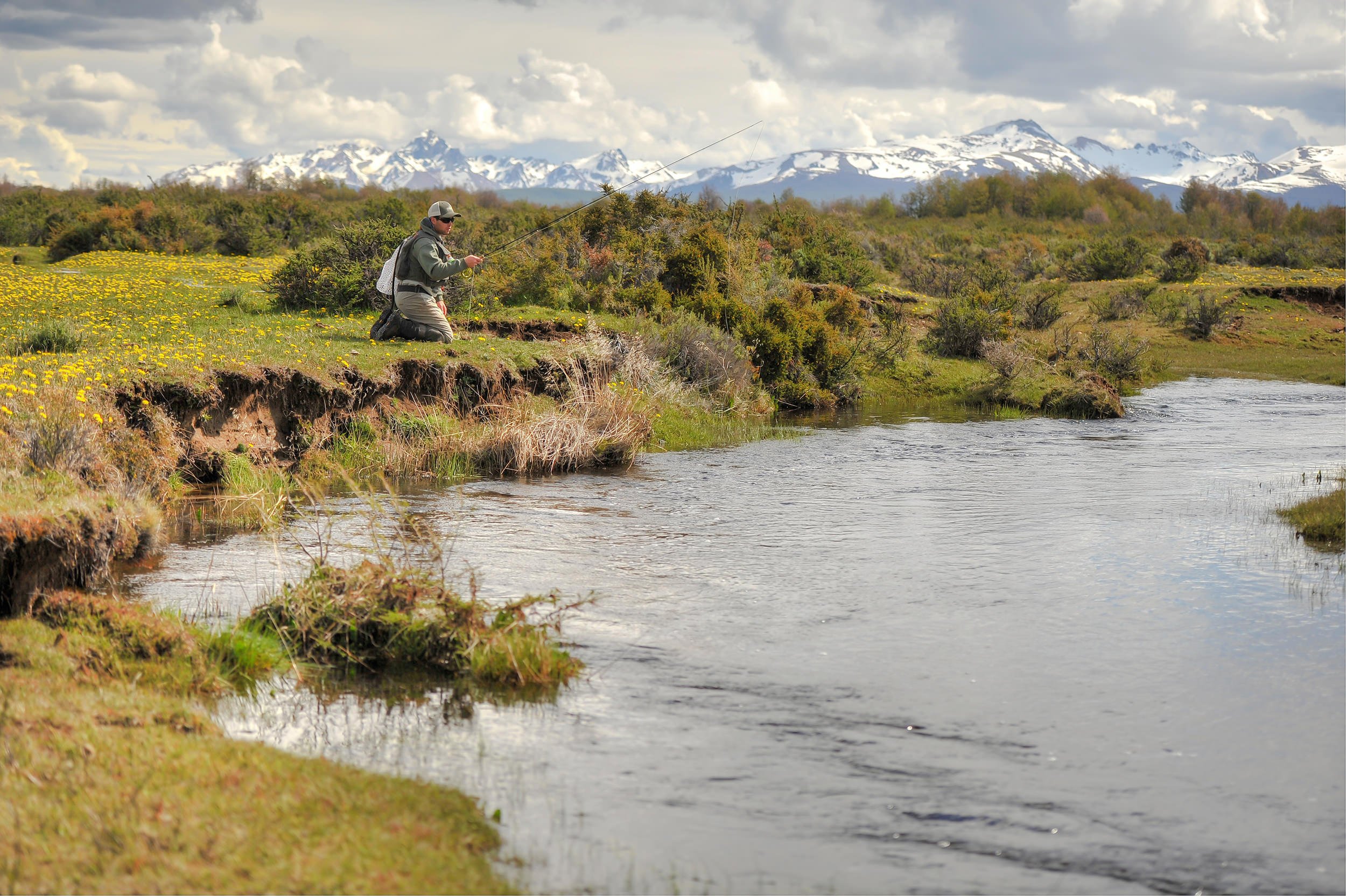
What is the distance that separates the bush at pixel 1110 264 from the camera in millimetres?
46219

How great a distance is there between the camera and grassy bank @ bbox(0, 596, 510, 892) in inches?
173

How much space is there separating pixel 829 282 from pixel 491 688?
982 inches

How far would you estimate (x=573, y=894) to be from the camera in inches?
186

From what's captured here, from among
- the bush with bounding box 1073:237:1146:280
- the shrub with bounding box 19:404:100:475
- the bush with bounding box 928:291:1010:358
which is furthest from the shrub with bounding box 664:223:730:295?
the bush with bounding box 1073:237:1146:280

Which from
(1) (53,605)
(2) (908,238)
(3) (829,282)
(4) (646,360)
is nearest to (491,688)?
(1) (53,605)

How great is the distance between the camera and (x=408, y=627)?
7477 millimetres

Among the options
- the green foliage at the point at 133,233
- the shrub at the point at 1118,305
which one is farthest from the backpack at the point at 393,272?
the shrub at the point at 1118,305

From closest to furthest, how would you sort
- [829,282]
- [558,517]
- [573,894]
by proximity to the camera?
[573,894] → [558,517] → [829,282]

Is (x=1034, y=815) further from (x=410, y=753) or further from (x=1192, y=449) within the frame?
(x=1192, y=449)

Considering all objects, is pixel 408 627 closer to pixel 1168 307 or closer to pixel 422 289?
pixel 422 289

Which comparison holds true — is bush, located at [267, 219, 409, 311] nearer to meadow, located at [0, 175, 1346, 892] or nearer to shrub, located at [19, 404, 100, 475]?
meadow, located at [0, 175, 1346, 892]

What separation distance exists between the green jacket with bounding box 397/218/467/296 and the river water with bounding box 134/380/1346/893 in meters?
4.02

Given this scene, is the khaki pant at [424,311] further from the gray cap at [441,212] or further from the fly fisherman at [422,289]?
the gray cap at [441,212]

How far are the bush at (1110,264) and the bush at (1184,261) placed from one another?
1161 mm
